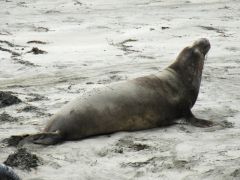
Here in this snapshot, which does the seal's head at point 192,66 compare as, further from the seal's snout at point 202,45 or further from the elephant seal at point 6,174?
the elephant seal at point 6,174

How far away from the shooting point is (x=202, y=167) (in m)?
4.76

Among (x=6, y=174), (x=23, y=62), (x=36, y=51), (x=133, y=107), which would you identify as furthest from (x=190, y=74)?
(x=36, y=51)

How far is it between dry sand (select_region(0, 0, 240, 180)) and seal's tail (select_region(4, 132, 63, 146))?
0.29ft

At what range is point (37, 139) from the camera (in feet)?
17.6

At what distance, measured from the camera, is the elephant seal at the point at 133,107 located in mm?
5520

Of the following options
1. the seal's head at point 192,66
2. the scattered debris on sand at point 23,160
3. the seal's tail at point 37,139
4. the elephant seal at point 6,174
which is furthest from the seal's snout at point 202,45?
the elephant seal at point 6,174

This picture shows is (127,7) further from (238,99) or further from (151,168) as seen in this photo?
(151,168)

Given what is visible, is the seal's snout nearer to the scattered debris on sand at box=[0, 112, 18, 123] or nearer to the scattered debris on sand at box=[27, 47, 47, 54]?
the scattered debris on sand at box=[0, 112, 18, 123]

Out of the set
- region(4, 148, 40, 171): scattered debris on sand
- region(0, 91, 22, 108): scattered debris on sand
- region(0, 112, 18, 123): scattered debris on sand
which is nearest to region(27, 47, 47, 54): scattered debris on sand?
region(0, 91, 22, 108): scattered debris on sand

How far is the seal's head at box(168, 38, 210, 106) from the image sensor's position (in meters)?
6.55

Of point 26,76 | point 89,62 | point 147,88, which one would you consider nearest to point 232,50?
point 89,62

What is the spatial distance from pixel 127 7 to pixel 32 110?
25.0 ft

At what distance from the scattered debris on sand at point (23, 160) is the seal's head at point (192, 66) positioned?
7.24 feet

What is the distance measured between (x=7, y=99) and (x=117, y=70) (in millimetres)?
2297
